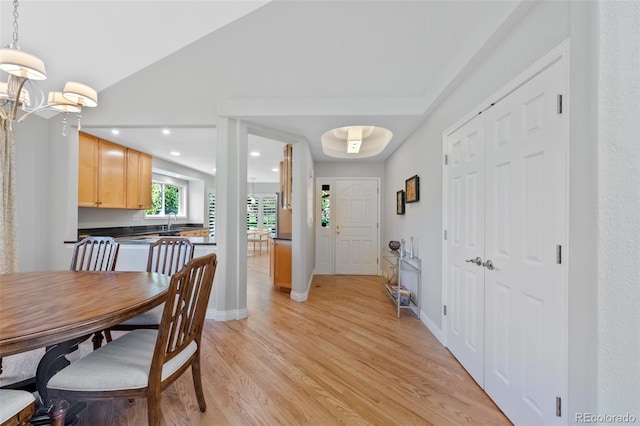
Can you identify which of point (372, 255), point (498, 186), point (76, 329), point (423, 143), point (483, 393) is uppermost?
point (423, 143)

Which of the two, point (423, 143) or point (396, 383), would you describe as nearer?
point (396, 383)

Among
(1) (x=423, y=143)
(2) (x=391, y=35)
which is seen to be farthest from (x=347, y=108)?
(1) (x=423, y=143)

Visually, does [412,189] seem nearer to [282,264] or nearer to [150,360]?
[282,264]

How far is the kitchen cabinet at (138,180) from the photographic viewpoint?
4.43m

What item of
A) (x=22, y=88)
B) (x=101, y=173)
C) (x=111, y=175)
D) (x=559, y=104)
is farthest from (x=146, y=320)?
(x=111, y=175)

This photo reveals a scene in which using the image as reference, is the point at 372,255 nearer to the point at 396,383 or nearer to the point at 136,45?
the point at 396,383

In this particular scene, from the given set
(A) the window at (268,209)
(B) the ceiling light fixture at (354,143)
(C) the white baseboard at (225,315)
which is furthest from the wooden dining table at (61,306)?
(A) the window at (268,209)

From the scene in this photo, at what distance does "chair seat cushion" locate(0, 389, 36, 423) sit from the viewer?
0.84 m

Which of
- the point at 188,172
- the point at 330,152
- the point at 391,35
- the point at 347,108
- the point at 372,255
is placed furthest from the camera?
the point at 188,172

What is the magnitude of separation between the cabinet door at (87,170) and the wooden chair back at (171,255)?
96.0 inches

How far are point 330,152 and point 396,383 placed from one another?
363 cm

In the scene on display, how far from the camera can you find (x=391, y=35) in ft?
6.64

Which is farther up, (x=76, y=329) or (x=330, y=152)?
(x=330, y=152)

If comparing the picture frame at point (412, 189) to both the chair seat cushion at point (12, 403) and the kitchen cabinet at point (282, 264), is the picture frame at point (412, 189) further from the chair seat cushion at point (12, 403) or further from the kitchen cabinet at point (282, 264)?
the chair seat cushion at point (12, 403)
